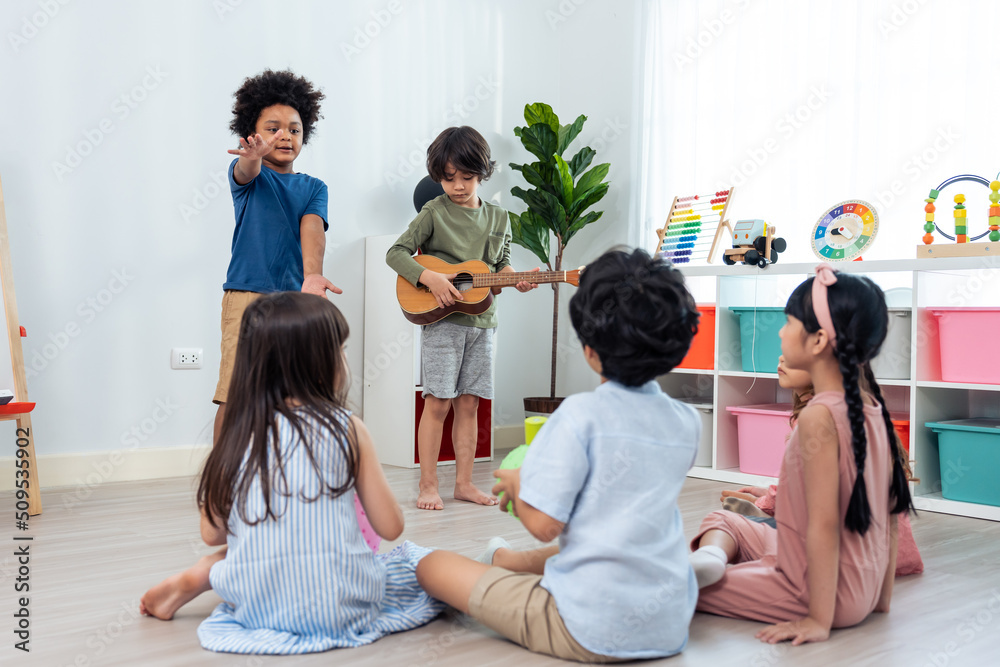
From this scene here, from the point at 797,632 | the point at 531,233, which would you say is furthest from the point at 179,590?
the point at 531,233

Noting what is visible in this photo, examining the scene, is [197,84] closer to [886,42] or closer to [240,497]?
[240,497]

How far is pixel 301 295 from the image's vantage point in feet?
4.21

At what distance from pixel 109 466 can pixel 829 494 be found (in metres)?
2.41

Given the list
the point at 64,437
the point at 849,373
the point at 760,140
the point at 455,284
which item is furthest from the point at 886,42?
A: the point at 64,437

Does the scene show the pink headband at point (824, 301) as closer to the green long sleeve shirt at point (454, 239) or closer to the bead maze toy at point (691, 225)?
the green long sleeve shirt at point (454, 239)

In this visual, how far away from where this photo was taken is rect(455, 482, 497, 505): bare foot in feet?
8.31

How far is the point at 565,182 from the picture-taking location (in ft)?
11.9

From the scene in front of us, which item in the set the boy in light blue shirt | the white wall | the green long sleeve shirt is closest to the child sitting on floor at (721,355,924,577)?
the boy in light blue shirt

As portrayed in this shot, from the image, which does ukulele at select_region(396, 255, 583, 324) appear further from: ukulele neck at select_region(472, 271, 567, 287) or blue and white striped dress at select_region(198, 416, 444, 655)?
blue and white striped dress at select_region(198, 416, 444, 655)

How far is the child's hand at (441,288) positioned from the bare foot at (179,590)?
1180mm

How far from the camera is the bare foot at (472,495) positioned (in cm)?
253

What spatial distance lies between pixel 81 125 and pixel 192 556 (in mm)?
1665

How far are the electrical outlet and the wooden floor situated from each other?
761 mm

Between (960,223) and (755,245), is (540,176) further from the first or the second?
(960,223)
